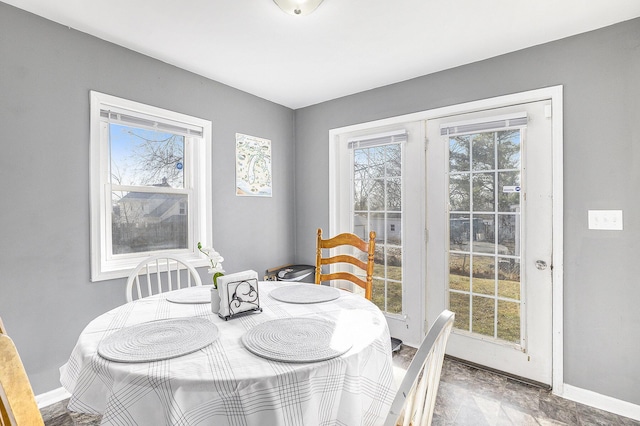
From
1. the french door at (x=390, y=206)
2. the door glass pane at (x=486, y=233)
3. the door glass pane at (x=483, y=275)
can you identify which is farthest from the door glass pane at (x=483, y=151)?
the door glass pane at (x=483, y=275)

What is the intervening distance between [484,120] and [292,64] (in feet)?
5.14

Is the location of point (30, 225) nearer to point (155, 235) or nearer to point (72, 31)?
point (155, 235)

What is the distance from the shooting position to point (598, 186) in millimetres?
2018

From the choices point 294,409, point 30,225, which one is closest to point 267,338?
point 294,409

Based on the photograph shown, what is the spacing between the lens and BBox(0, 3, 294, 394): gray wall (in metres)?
1.81

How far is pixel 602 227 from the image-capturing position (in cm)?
200

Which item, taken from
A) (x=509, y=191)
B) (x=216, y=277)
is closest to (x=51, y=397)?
(x=216, y=277)

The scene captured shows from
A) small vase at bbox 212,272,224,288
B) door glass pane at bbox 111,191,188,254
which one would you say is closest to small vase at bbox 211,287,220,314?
small vase at bbox 212,272,224,288

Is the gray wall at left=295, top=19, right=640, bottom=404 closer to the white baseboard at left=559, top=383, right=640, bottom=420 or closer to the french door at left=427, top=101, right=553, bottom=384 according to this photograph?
the white baseboard at left=559, top=383, right=640, bottom=420

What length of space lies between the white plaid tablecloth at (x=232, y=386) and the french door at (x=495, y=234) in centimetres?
166

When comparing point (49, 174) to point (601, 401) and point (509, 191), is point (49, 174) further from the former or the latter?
point (601, 401)

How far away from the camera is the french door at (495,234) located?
2.26 metres

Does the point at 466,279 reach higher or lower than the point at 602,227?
lower

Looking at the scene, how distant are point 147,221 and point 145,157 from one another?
1.68 feet
